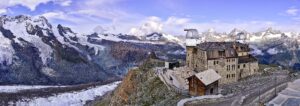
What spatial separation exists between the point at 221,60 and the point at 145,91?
57.7 feet

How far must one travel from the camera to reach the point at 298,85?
3654 inches

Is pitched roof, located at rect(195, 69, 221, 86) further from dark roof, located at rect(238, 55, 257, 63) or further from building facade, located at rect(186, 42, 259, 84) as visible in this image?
dark roof, located at rect(238, 55, 257, 63)

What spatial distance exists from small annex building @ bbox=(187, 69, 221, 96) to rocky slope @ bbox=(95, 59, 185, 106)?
113 inches

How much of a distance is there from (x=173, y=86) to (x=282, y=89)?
25.1 m

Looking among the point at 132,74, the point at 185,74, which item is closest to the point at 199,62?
the point at 185,74

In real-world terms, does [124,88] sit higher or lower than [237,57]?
lower

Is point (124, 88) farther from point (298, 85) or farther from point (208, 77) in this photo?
point (298, 85)

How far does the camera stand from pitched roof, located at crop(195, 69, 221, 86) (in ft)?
311

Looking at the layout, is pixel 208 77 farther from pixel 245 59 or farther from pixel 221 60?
pixel 245 59

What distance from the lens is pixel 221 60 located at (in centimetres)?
10812

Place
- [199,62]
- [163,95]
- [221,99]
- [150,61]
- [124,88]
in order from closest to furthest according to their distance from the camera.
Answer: [221,99] → [163,95] → [199,62] → [124,88] → [150,61]

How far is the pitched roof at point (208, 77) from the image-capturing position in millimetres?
94688

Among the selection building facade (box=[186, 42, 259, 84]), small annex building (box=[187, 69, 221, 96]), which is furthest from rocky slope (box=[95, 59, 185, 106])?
building facade (box=[186, 42, 259, 84])

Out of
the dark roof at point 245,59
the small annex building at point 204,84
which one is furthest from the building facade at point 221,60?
the small annex building at point 204,84
